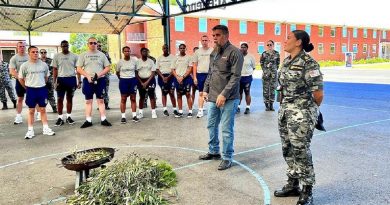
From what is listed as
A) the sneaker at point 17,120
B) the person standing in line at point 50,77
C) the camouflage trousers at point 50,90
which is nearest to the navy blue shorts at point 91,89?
the person standing in line at point 50,77

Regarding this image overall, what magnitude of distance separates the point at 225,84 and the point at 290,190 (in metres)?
1.58

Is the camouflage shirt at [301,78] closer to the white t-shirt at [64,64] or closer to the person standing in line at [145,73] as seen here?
the person standing in line at [145,73]

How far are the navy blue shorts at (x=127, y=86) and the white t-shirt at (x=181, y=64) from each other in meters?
1.05

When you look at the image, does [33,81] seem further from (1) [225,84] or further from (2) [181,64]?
(1) [225,84]

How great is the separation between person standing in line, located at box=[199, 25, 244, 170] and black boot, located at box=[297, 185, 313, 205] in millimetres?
1315

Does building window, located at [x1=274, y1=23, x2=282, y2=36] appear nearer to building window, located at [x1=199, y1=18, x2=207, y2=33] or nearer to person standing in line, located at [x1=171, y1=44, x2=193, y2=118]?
building window, located at [x1=199, y1=18, x2=207, y2=33]

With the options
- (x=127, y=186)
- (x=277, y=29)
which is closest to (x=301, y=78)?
(x=127, y=186)

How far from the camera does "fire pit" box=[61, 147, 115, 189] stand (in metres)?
3.48

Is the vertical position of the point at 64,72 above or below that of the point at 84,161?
above

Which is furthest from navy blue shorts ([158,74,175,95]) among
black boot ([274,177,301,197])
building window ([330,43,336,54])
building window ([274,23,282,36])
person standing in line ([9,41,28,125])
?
building window ([330,43,336,54])

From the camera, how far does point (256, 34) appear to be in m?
35.9

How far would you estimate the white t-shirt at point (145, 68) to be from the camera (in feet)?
26.2

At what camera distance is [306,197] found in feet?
10.8

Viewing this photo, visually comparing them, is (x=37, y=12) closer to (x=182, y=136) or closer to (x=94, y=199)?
(x=182, y=136)
